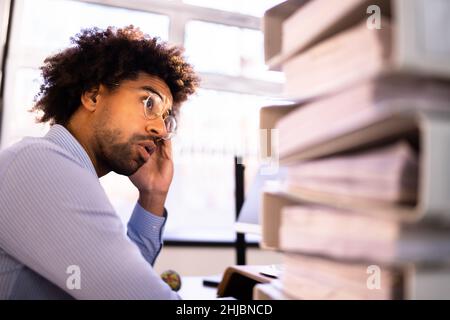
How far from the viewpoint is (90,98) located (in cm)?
116

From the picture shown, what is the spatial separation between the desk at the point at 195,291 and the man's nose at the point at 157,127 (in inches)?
19.5

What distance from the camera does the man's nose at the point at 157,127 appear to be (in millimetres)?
1128

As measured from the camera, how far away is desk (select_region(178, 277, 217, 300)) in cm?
111

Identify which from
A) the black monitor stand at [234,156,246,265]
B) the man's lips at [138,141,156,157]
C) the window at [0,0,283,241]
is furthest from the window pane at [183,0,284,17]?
the man's lips at [138,141,156,157]

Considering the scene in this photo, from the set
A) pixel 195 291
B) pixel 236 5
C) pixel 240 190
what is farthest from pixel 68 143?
pixel 236 5

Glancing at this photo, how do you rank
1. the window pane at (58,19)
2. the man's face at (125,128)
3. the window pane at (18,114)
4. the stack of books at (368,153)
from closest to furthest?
the stack of books at (368,153), the man's face at (125,128), the window pane at (18,114), the window pane at (58,19)

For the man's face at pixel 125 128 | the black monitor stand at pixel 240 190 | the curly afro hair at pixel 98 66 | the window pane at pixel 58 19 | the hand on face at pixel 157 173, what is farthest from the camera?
the window pane at pixel 58 19

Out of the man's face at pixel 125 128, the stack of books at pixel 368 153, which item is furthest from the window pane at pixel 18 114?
→ the stack of books at pixel 368 153

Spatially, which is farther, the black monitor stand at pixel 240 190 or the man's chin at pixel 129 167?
the black monitor stand at pixel 240 190

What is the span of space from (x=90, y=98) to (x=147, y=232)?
48cm

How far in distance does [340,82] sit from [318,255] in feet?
0.58

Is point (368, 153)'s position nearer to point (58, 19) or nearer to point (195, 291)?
point (195, 291)

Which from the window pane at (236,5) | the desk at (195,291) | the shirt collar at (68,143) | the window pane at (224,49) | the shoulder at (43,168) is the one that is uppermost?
the window pane at (236,5)

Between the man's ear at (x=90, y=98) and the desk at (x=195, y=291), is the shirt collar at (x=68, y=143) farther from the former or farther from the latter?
the desk at (x=195, y=291)
